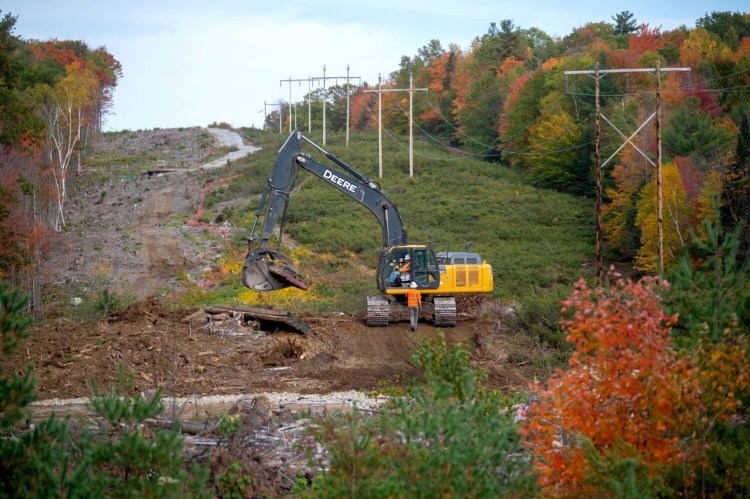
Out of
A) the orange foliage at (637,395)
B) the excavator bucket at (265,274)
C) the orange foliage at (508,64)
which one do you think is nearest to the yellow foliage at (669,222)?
the excavator bucket at (265,274)

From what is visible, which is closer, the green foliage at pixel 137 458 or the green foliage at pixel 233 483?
the green foliage at pixel 137 458

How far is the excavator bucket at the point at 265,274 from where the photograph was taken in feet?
83.6

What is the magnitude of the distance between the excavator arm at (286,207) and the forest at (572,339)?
550 centimetres

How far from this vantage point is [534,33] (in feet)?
382

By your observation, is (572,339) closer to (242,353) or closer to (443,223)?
(242,353)

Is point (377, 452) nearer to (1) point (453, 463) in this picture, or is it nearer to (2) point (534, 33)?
(1) point (453, 463)

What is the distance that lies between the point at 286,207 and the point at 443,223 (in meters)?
31.0

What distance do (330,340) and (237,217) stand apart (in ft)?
101

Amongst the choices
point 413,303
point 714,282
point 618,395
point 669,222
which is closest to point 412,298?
point 413,303

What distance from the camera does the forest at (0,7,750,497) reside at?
943 cm

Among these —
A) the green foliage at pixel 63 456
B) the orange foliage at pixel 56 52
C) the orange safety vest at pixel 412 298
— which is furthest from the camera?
the orange foliage at pixel 56 52

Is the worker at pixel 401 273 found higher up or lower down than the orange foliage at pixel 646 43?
lower down

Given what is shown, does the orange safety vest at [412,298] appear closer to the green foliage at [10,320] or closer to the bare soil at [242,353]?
the bare soil at [242,353]

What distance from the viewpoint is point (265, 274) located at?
2559cm
